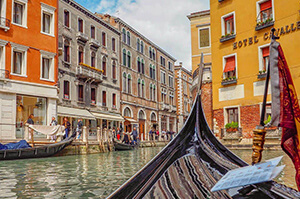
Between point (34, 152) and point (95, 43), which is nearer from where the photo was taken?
point (34, 152)

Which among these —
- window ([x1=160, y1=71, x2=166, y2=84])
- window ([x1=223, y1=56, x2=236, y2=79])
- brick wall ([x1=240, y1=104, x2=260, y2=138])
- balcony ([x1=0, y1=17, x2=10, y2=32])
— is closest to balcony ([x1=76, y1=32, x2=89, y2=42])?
balcony ([x1=0, y1=17, x2=10, y2=32])

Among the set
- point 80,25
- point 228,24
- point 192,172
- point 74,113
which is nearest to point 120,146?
point 74,113

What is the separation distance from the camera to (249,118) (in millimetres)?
10297

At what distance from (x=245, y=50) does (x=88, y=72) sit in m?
9.40

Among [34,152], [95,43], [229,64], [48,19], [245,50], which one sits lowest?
[34,152]

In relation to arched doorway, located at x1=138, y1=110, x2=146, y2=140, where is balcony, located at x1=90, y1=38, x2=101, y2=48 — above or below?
above

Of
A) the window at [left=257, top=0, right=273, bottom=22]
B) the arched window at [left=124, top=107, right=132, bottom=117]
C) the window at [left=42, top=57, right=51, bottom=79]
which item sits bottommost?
the arched window at [left=124, top=107, right=132, bottom=117]

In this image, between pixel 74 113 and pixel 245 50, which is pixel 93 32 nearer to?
pixel 74 113

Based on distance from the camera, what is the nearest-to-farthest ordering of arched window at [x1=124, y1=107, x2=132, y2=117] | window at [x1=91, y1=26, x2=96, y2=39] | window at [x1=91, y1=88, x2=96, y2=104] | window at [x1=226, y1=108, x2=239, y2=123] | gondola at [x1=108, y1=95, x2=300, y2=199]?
1. gondola at [x1=108, y1=95, x2=300, y2=199]
2. window at [x1=226, y1=108, x2=239, y2=123]
3. window at [x1=91, y1=88, x2=96, y2=104]
4. window at [x1=91, y1=26, x2=96, y2=39]
5. arched window at [x1=124, y1=107, x2=132, y2=117]

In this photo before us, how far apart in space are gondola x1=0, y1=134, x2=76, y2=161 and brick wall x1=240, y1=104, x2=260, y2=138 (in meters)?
5.58

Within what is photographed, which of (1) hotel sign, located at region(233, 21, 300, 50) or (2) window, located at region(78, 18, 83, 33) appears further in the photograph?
(2) window, located at region(78, 18, 83, 33)

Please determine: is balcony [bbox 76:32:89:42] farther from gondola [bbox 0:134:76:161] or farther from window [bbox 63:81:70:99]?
gondola [bbox 0:134:76:161]

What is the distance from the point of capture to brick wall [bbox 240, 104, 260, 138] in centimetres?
1008

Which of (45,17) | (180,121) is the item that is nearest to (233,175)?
(45,17)
